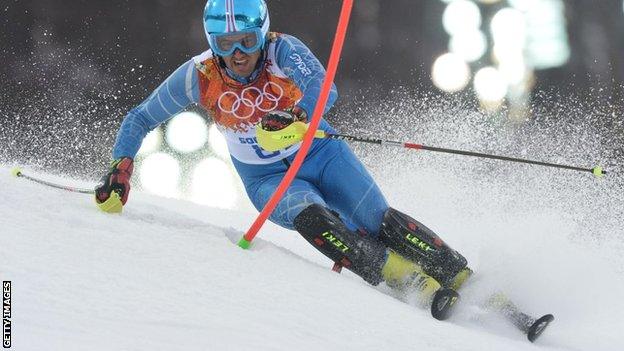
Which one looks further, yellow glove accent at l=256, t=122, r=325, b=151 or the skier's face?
the skier's face

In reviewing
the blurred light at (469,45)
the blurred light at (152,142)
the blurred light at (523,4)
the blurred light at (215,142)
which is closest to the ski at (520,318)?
the blurred light at (469,45)

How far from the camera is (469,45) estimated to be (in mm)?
8031

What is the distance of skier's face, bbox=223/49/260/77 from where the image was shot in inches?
128

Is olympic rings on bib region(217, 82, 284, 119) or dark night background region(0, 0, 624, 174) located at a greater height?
olympic rings on bib region(217, 82, 284, 119)

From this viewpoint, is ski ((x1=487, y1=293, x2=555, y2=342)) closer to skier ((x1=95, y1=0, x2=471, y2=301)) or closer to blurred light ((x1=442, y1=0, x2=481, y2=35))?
skier ((x1=95, y1=0, x2=471, y2=301))

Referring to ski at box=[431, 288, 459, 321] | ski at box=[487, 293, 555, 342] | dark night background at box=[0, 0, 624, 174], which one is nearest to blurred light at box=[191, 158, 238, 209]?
dark night background at box=[0, 0, 624, 174]

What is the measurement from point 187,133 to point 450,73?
2.93 meters

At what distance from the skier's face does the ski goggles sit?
0.03 metres

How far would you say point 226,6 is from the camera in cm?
320

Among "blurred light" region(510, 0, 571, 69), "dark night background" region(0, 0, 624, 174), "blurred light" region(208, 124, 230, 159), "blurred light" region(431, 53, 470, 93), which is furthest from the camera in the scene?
"blurred light" region(208, 124, 230, 159)

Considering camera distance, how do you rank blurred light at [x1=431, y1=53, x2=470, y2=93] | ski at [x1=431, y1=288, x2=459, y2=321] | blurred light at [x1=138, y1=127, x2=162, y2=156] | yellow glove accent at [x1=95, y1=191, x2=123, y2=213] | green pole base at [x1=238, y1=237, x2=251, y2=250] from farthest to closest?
blurred light at [x1=138, y1=127, x2=162, y2=156] → blurred light at [x1=431, y1=53, x2=470, y2=93] → yellow glove accent at [x1=95, y1=191, x2=123, y2=213] → green pole base at [x1=238, y1=237, x2=251, y2=250] → ski at [x1=431, y1=288, x2=459, y2=321]

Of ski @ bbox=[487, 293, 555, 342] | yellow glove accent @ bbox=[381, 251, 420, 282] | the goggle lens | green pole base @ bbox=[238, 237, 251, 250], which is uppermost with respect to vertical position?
the goggle lens

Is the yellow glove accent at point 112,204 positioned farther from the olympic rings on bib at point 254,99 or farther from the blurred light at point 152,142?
the blurred light at point 152,142

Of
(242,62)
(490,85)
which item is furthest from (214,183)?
(242,62)
